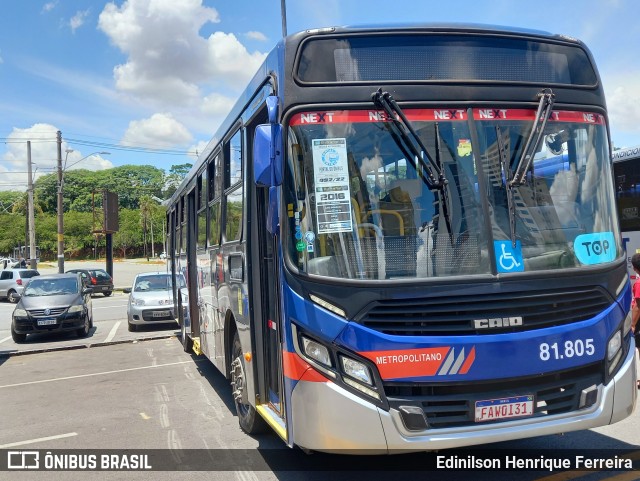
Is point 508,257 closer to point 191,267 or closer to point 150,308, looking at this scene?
point 191,267

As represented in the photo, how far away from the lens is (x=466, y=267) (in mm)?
3936

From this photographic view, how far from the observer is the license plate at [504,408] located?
380cm

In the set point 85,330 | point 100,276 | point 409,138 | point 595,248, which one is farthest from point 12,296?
point 595,248

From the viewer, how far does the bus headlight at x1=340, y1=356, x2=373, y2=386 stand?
3.74 m

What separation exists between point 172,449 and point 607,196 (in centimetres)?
446

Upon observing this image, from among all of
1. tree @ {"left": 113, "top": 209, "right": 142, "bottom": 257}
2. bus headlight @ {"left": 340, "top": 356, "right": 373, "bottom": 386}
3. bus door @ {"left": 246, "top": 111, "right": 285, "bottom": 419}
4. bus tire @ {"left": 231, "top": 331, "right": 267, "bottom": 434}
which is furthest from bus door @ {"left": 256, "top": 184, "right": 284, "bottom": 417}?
tree @ {"left": 113, "top": 209, "right": 142, "bottom": 257}

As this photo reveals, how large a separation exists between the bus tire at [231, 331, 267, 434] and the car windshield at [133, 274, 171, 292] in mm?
11524

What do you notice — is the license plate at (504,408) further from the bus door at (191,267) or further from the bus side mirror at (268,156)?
the bus door at (191,267)

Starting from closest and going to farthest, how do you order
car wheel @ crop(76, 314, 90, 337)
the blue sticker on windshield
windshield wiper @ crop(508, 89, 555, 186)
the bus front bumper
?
the bus front bumper → windshield wiper @ crop(508, 89, 555, 186) → the blue sticker on windshield → car wheel @ crop(76, 314, 90, 337)

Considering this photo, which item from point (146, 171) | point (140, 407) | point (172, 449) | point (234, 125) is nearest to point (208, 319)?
point (140, 407)

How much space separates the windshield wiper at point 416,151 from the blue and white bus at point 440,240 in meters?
0.01

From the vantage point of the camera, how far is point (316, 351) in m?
3.86

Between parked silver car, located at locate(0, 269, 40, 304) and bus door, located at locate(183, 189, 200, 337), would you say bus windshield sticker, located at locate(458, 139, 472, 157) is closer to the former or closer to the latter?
bus door, located at locate(183, 189, 200, 337)

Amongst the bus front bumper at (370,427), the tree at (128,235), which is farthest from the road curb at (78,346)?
the tree at (128,235)
